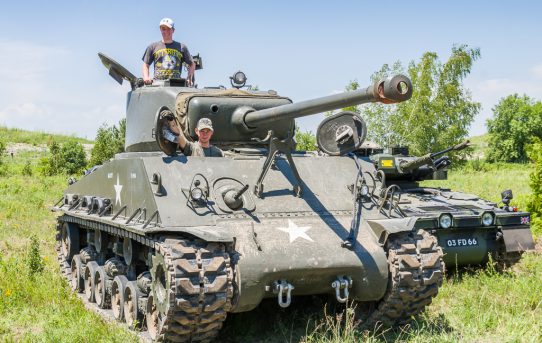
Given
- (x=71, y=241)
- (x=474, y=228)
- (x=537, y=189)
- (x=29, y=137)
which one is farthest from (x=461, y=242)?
(x=29, y=137)

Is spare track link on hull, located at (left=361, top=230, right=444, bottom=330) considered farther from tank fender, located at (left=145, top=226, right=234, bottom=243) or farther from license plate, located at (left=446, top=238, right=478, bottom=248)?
license plate, located at (left=446, top=238, right=478, bottom=248)

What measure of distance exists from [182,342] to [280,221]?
1.57 m

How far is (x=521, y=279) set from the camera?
32.5 ft

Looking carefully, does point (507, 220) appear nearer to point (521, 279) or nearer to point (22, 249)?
point (521, 279)

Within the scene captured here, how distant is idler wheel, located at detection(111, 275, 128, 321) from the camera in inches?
326

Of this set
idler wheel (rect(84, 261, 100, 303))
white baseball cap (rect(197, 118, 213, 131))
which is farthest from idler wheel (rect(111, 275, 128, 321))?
white baseball cap (rect(197, 118, 213, 131))

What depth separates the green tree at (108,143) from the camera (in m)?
28.8

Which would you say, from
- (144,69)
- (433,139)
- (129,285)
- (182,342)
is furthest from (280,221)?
(433,139)

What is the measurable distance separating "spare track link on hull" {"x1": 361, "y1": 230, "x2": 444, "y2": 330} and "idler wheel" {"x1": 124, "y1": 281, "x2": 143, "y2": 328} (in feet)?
8.38

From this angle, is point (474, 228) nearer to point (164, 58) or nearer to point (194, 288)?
point (164, 58)

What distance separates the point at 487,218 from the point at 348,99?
567 cm

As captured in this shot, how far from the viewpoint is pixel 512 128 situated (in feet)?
174

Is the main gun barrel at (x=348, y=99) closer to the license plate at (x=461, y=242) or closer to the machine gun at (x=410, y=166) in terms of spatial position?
the license plate at (x=461, y=242)

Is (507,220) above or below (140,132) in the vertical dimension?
below
